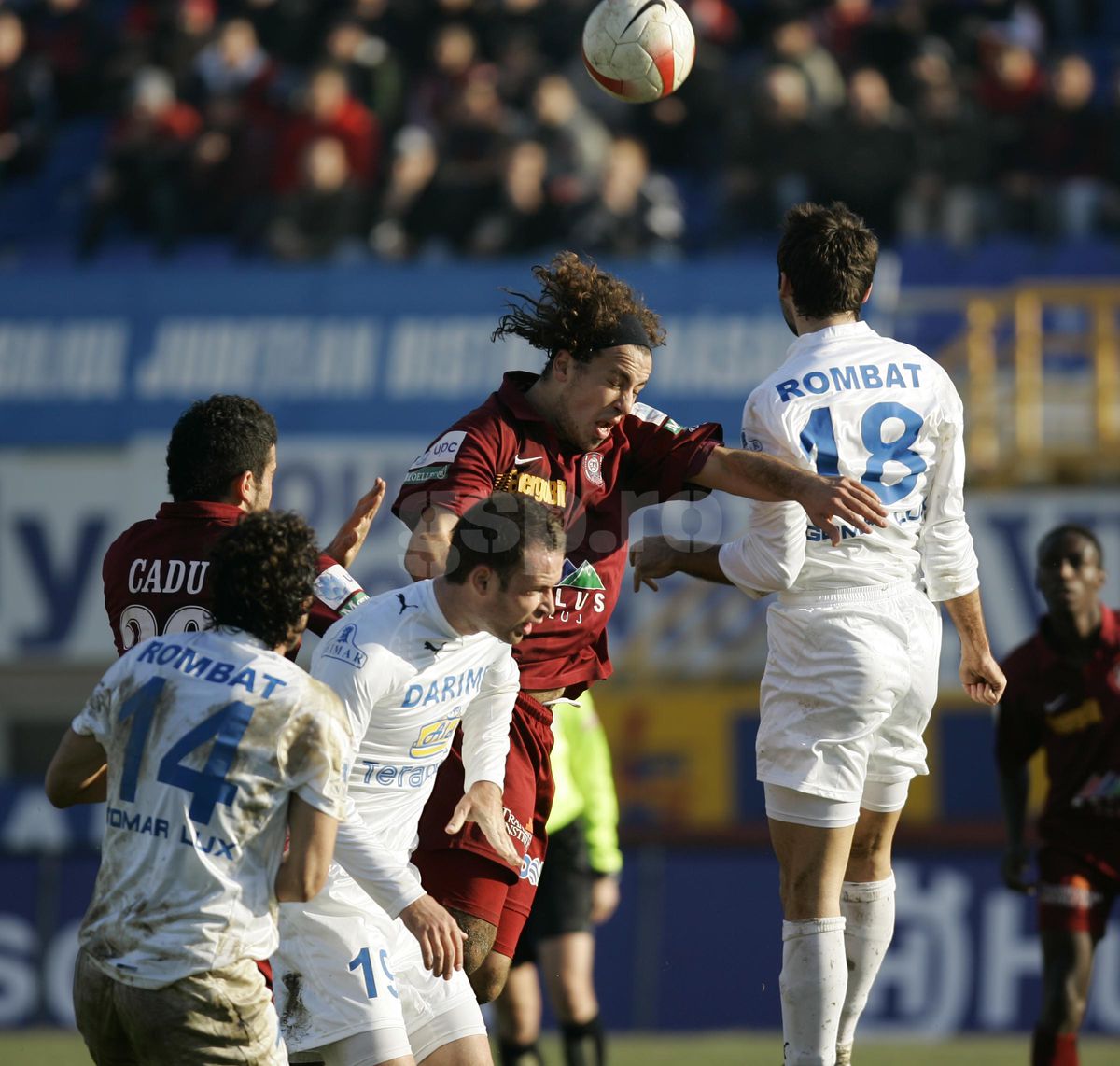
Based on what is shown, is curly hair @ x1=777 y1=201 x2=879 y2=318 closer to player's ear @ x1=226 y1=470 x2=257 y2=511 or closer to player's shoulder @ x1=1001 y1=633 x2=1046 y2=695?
player's ear @ x1=226 y1=470 x2=257 y2=511

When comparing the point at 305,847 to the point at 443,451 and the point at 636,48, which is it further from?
the point at 636,48

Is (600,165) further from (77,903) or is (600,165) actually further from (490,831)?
(490,831)

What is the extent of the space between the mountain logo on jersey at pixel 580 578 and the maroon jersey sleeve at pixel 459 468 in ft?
1.37

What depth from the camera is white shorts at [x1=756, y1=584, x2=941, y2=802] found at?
212 inches

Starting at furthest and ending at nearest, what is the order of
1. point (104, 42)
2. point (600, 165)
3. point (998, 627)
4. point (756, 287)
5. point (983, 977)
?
point (104, 42)
point (600, 165)
point (756, 287)
point (998, 627)
point (983, 977)

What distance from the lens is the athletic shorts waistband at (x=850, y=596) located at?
215 inches

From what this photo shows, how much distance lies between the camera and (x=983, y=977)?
35.2 ft

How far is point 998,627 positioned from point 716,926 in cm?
414

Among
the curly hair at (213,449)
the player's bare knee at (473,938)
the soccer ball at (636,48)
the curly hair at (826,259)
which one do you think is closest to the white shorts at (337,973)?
the player's bare knee at (473,938)

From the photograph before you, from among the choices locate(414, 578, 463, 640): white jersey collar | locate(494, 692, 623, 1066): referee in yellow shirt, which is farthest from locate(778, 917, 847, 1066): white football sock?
locate(494, 692, 623, 1066): referee in yellow shirt

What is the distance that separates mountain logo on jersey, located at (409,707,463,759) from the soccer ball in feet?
9.35

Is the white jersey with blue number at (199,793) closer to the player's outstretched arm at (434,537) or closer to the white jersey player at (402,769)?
the white jersey player at (402,769)

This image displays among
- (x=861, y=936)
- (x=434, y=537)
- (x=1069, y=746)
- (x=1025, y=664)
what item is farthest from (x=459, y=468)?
(x=1069, y=746)

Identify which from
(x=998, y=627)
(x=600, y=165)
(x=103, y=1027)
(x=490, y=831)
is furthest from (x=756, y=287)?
(x=103, y=1027)
